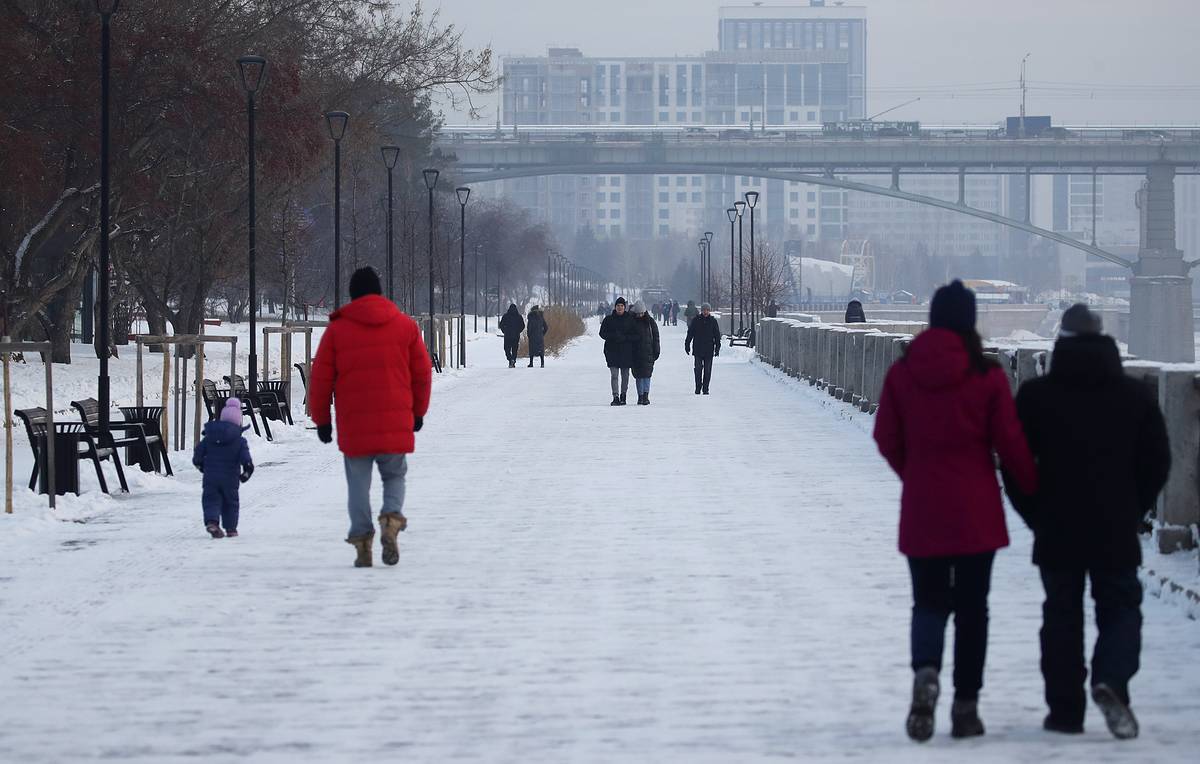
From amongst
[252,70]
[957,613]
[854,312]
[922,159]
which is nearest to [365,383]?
[957,613]

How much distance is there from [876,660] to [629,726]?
1590 millimetres

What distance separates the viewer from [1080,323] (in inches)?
243

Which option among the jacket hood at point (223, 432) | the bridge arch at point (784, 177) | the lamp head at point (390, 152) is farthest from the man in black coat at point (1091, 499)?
the bridge arch at point (784, 177)

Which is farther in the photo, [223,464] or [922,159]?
[922,159]

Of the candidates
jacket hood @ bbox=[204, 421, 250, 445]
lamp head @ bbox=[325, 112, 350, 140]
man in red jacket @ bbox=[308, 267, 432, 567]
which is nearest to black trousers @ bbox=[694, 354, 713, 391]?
lamp head @ bbox=[325, 112, 350, 140]

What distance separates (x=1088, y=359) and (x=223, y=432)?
6.59 metres

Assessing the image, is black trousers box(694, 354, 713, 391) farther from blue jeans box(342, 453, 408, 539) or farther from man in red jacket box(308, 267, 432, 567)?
man in red jacket box(308, 267, 432, 567)

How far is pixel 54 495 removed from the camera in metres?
13.0

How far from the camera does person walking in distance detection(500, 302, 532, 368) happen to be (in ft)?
136

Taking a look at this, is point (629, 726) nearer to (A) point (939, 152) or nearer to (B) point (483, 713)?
(B) point (483, 713)

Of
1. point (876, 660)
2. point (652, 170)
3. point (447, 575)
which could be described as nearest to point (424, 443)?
point (447, 575)

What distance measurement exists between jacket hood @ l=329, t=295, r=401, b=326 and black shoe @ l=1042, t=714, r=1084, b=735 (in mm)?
4710

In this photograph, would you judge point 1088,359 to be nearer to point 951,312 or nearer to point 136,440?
point 951,312

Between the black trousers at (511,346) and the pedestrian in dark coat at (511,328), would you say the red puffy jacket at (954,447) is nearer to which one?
the pedestrian in dark coat at (511,328)
